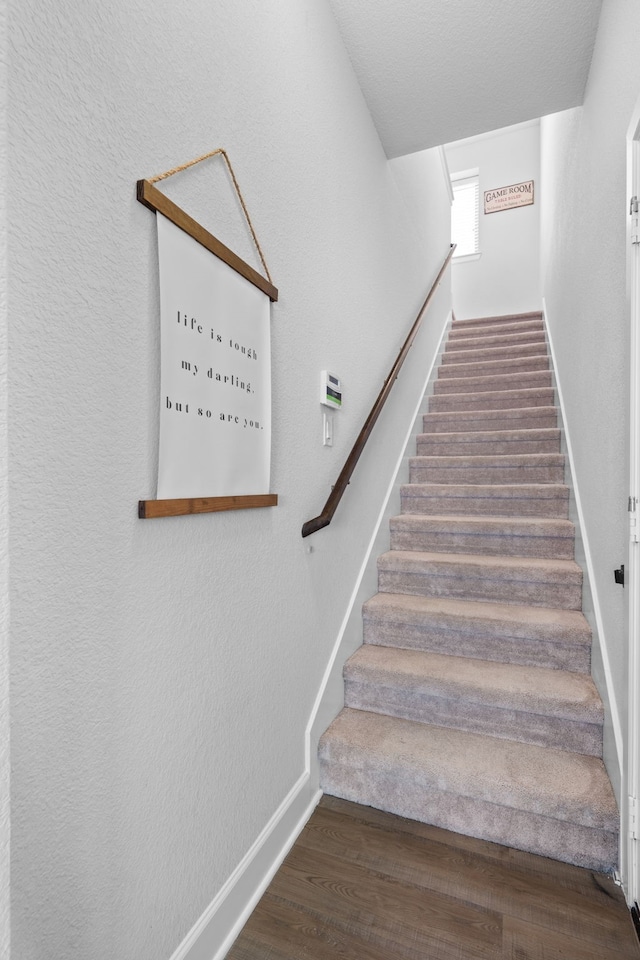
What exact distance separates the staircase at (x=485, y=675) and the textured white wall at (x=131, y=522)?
1.45 ft

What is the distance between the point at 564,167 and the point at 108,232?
3.10 m

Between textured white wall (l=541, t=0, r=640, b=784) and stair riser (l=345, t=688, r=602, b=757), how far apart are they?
0.28 meters

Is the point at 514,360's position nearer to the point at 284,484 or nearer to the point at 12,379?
the point at 284,484

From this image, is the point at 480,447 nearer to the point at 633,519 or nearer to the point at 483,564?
the point at 483,564

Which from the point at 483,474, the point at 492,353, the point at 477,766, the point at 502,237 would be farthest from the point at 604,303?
the point at 502,237

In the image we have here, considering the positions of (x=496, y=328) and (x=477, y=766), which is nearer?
(x=477, y=766)

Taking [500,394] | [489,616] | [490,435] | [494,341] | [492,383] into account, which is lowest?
[489,616]

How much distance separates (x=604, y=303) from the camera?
1790 mm

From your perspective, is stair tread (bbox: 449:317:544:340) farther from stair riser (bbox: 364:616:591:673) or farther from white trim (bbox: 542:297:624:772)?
stair riser (bbox: 364:616:591:673)

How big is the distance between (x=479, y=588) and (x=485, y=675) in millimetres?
500

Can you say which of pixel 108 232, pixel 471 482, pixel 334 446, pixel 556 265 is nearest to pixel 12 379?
pixel 108 232

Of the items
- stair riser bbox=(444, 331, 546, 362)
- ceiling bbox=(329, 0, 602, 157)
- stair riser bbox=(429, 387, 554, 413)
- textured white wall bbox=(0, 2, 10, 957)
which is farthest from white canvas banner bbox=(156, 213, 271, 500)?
stair riser bbox=(444, 331, 546, 362)

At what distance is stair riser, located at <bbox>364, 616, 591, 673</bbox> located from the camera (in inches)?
77.6

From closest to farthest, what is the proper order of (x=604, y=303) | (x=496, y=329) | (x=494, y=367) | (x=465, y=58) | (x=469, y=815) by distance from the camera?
(x=469, y=815) → (x=604, y=303) → (x=465, y=58) → (x=494, y=367) → (x=496, y=329)
